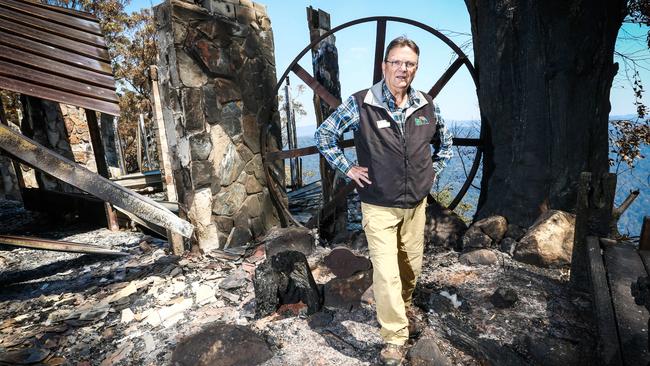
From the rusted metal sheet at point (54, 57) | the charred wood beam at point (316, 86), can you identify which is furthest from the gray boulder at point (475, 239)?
the rusted metal sheet at point (54, 57)

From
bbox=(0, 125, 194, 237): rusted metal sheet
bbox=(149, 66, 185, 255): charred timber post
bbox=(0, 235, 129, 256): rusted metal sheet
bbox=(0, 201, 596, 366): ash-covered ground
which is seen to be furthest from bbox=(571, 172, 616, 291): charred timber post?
bbox=(149, 66, 185, 255): charred timber post

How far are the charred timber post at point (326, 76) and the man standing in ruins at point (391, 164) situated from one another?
2.63 meters

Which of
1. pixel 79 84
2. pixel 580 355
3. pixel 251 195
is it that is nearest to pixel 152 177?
pixel 79 84

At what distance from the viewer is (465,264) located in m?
3.52

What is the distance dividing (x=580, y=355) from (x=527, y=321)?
39 centimetres

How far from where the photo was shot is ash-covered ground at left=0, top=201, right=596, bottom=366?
2320 millimetres

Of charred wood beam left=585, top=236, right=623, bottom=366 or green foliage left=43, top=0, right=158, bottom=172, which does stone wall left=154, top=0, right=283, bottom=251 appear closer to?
charred wood beam left=585, top=236, right=623, bottom=366

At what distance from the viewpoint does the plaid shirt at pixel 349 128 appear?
2.29 meters

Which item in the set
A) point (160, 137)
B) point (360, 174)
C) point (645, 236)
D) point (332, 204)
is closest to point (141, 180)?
point (160, 137)

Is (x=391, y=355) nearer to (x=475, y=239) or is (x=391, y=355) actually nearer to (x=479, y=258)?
(x=479, y=258)

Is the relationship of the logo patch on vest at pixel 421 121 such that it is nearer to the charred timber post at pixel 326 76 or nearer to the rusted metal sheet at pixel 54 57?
the charred timber post at pixel 326 76

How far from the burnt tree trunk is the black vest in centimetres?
199

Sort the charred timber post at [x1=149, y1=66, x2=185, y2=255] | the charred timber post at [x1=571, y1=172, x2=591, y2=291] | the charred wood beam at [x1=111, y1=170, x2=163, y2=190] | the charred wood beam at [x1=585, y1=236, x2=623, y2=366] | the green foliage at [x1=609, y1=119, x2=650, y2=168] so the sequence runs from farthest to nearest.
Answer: the green foliage at [x1=609, y1=119, x2=650, y2=168]
the charred wood beam at [x1=111, y1=170, x2=163, y2=190]
the charred timber post at [x1=149, y1=66, x2=185, y2=255]
the charred timber post at [x1=571, y1=172, x2=591, y2=291]
the charred wood beam at [x1=585, y1=236, x2=623, y2=366]

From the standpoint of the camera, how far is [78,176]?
9.16 ft
